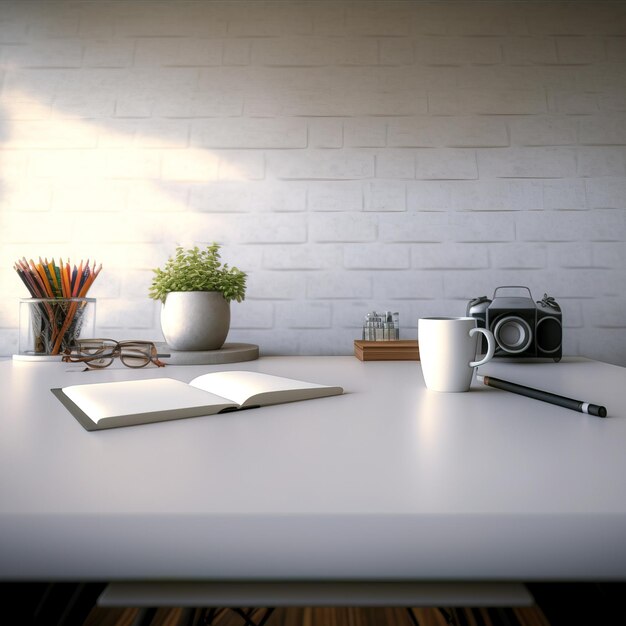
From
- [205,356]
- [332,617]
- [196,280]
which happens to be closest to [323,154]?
[196,280]

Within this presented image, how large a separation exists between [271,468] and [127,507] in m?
0.12

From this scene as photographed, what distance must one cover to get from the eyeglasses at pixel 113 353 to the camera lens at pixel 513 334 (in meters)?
0.78

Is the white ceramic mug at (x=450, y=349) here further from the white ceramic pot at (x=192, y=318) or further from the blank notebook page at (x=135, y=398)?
the white ceramic pot at (x=192, y=318)

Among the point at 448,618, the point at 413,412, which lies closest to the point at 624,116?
the point at 413,412

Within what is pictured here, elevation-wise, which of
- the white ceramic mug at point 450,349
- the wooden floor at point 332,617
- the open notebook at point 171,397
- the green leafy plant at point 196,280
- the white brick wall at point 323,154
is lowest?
the wooden floor at point 332,617

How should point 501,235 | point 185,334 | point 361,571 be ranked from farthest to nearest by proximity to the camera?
1. point 501,235
2. point 185,334
3. point 361,571

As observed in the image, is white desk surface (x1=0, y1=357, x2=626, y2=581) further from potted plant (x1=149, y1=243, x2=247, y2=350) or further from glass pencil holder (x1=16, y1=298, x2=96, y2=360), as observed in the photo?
glass pencil holder (x1=16, y1=298, x2=96, y2=360)

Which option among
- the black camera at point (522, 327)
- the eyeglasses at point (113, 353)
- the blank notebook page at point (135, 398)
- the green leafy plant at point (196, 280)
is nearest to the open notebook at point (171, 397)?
the blank notebook page at point (135, 398)

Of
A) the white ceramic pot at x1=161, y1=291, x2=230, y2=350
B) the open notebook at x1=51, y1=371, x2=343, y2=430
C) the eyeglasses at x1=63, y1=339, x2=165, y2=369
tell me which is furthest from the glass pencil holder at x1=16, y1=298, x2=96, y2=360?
the open notebook at x1=51, y1=371, x2=343, y2=430

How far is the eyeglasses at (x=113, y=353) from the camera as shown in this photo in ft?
3.26

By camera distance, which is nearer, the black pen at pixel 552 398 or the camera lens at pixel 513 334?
the black pen at pixel 552 398

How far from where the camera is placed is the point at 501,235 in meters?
1.48

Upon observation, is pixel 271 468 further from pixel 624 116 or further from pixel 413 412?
pixel 624 116

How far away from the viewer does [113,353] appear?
99 cm
